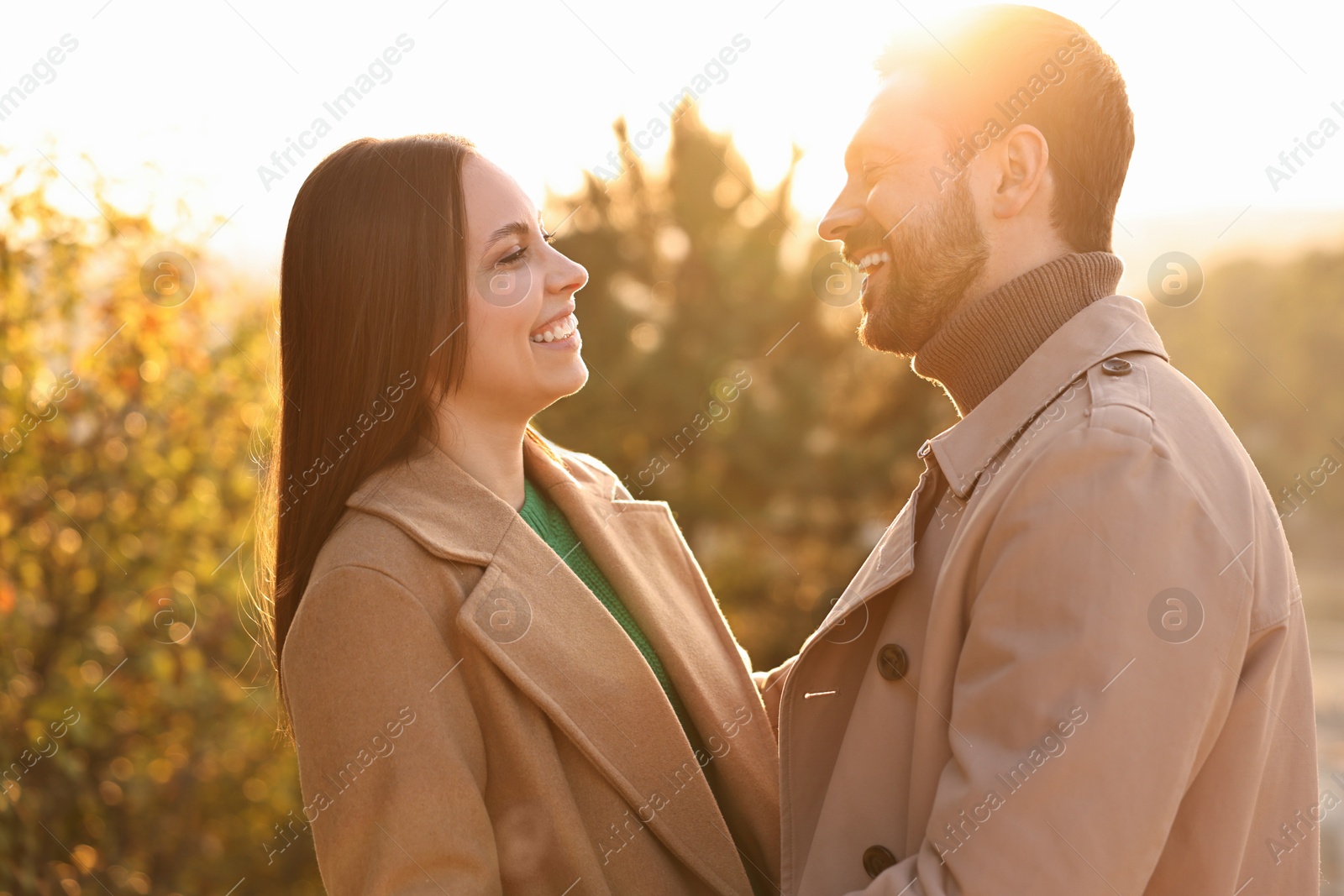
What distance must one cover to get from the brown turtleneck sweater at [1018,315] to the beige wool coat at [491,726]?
30.7 inches

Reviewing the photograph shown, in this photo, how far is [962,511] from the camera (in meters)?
1.75

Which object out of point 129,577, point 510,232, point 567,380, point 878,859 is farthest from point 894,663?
point 129,577

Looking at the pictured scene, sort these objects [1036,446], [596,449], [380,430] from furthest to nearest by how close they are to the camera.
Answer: [596,449]
[380,430]
[1036,446]

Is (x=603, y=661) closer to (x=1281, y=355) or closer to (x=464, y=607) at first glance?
(x=464, y=607)

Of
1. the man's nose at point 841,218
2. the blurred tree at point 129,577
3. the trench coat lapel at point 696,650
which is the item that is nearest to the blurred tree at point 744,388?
the blurred tree at point 129,577

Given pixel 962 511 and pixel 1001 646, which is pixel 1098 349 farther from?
pixel 1001 646

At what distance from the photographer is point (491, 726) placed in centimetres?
183

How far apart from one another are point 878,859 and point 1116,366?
2.72 ft

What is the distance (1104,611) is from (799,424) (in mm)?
6682

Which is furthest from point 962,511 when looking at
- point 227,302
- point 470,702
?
point 227,302

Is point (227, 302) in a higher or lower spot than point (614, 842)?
higher

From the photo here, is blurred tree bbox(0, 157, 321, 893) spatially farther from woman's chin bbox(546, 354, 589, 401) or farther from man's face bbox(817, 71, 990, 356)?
man's face bbox(817, 71, 990, 356)

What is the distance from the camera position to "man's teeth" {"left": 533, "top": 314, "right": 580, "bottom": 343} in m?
2.13

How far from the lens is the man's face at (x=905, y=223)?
6.25 ft
